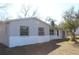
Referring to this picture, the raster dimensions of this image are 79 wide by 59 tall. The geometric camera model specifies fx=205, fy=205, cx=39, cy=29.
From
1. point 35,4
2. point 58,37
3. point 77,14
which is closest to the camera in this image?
point 77,14

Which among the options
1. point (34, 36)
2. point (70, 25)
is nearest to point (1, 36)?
point (34, 36)

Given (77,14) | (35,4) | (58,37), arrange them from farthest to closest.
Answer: (58,37) < (35,4) < (77,14)

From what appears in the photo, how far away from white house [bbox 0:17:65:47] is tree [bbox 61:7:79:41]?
0.33 metres

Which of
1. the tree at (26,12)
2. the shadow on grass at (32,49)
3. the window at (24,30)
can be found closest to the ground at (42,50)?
the shadow on grass at (32,49)

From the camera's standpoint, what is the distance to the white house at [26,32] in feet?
15.2

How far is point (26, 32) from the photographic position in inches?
197

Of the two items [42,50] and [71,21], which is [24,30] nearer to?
[42,50]

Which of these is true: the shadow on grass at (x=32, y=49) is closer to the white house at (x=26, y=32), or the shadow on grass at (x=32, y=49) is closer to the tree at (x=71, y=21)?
the white house at (x=26, y=32)

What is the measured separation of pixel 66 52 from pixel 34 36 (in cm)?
87

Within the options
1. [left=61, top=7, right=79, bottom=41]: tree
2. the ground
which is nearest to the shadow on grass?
the ground

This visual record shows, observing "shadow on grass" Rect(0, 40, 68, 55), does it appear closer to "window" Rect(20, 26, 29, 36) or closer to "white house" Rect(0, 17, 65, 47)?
"white house" Rect(0, 17, 65, 47)

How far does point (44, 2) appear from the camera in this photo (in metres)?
4.43

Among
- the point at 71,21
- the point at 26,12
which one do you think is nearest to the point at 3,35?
the point at 26,12
